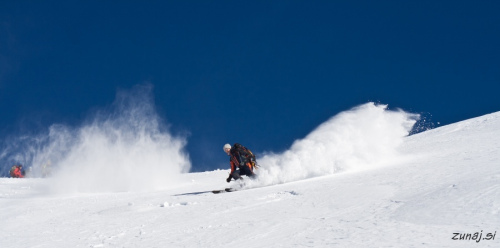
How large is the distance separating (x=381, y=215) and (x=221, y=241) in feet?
7.57

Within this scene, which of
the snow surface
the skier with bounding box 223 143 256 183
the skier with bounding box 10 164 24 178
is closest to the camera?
the snow surface

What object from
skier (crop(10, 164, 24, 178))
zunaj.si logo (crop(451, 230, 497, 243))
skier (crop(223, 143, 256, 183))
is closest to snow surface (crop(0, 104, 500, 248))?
zunaj.si logo (crop(451, 230, 497, 243))

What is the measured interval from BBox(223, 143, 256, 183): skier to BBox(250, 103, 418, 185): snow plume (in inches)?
14.9

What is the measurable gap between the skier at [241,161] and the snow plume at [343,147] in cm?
38

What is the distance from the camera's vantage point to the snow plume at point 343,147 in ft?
41.9

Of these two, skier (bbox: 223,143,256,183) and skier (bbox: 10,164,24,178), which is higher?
skier (bbox: 10,164,24,178)

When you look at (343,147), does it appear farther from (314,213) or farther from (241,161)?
(314,213)

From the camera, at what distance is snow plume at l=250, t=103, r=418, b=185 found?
1277 centimetres

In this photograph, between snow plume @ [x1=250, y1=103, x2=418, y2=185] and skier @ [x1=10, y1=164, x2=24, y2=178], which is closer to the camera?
snow plume @ [x1=250, y1=103, x2=418, y2=185]

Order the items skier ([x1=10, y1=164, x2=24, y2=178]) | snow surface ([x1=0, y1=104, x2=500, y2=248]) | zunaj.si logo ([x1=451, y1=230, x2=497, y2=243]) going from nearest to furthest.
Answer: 1. zunaj.si logo ([x1=451, y1=230, x2=497, y2=243])
2. snow surface ([x1=0, y1=104, x2=500, y2=248])
3. skier ([x1=10, y1=164, x2=24, y2=178])

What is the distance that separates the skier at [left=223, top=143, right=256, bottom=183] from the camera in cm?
1269

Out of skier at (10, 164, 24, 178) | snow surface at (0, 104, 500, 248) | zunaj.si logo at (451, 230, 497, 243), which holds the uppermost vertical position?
skier at (10, 164, 24, 178)

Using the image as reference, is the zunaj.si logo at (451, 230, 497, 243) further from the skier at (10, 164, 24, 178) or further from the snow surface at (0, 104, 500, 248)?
the skier at (10, 164, 24, 178)

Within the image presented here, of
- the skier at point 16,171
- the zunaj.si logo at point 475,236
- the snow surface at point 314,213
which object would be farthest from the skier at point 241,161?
the skier at point 16,171
